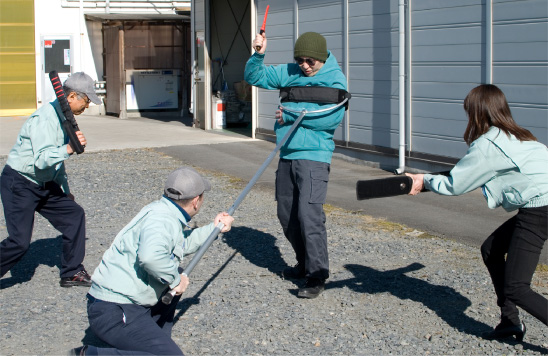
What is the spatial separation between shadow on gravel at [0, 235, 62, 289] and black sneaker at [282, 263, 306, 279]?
204cm

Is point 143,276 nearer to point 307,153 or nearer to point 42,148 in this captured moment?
point 42,148

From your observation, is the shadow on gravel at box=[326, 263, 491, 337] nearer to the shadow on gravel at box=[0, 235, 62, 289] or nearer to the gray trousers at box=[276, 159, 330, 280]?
the gray trousers at box=[276, 159, 330, 280]

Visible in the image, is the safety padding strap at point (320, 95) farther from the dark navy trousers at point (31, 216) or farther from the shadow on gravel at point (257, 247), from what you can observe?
the dark navy trousers at point (31, 216)

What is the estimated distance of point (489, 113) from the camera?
4.38 meters

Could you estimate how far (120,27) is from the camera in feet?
67.2

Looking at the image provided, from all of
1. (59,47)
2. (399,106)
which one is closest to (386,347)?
(399,106)

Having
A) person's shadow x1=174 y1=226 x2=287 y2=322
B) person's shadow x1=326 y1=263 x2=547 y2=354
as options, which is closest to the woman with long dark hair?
person's shadow x1=326 y1=263 x2=547 y2=354

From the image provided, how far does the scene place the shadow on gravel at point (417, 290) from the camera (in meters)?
5.09

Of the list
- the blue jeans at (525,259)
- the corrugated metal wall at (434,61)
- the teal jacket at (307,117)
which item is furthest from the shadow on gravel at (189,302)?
the corrugated metal wall at (434,61)

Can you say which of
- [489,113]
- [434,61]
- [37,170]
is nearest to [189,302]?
[37,170]

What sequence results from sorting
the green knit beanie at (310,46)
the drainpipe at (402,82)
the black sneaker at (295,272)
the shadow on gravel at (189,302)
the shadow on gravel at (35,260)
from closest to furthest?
the shadow on gravel at (189,302) < the green knit beanie at (310,46) < the black sneaker at (295,272) < the shadow on gravel at (35,260) < the drainpipe at (402,82)

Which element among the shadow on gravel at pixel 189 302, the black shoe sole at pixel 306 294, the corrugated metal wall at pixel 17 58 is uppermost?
the corrugated metal wall at pixel 17 58

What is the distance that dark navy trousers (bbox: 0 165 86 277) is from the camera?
218 inches

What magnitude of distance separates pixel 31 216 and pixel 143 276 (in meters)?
2.10
